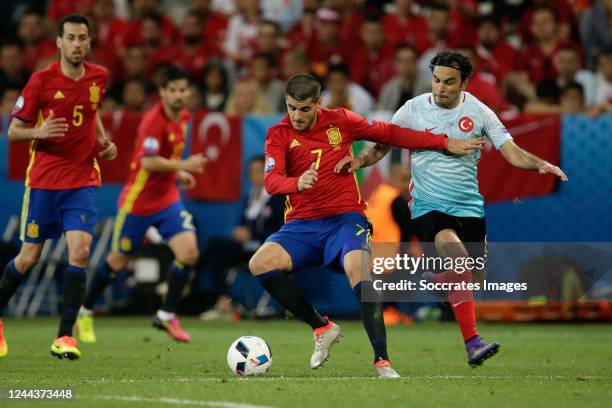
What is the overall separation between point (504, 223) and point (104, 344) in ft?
19.8

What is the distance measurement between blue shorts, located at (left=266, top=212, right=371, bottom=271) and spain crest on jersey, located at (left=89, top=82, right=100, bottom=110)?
7.73 feet

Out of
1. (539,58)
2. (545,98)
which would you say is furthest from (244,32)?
(545,98)

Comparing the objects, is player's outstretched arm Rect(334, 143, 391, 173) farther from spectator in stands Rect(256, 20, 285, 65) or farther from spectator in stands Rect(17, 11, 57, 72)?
spectator in stands Rect(17, 11, 57, 72)

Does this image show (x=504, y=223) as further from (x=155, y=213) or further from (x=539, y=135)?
(x=155, y=213)

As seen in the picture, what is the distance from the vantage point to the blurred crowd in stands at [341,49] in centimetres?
1619

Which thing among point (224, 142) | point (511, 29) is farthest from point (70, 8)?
point (511, 29)

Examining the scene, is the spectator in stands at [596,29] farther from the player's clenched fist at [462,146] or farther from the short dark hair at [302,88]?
the short dark hair at [302,88]

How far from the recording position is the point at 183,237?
12.1m

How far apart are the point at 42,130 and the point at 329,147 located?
246cm

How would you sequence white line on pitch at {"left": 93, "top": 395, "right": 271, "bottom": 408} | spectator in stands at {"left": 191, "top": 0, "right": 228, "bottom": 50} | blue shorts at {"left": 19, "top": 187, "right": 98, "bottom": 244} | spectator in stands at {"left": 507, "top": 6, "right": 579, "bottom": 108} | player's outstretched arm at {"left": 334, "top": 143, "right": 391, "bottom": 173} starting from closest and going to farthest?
1. white line on pitch at {"left": 93, "top": 395, "right": 271, "bottom": 408}
2. player's outstretched arm at {"left": 334, "top": 143, "right": 391, "bottom": 173}
3. blue shorts at {"left": 19, "top": 187, "right": 98, "bottom": 244}
4. spectator in stands at {"left": 507, "top": 6, "right": 579, "bottom": 108}
5. spectator in stands at {"left": 191, "top": 0, "right": 228, "bottom": 50}

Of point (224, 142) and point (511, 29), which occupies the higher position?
point (511, 29)

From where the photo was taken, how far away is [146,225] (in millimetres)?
12258

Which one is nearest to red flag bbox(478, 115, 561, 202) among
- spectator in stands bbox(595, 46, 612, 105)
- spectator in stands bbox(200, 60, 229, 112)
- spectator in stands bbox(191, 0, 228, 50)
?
spectator in stands bbox(595, 46, 612, 105)

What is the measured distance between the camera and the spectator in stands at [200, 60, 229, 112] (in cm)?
1753
